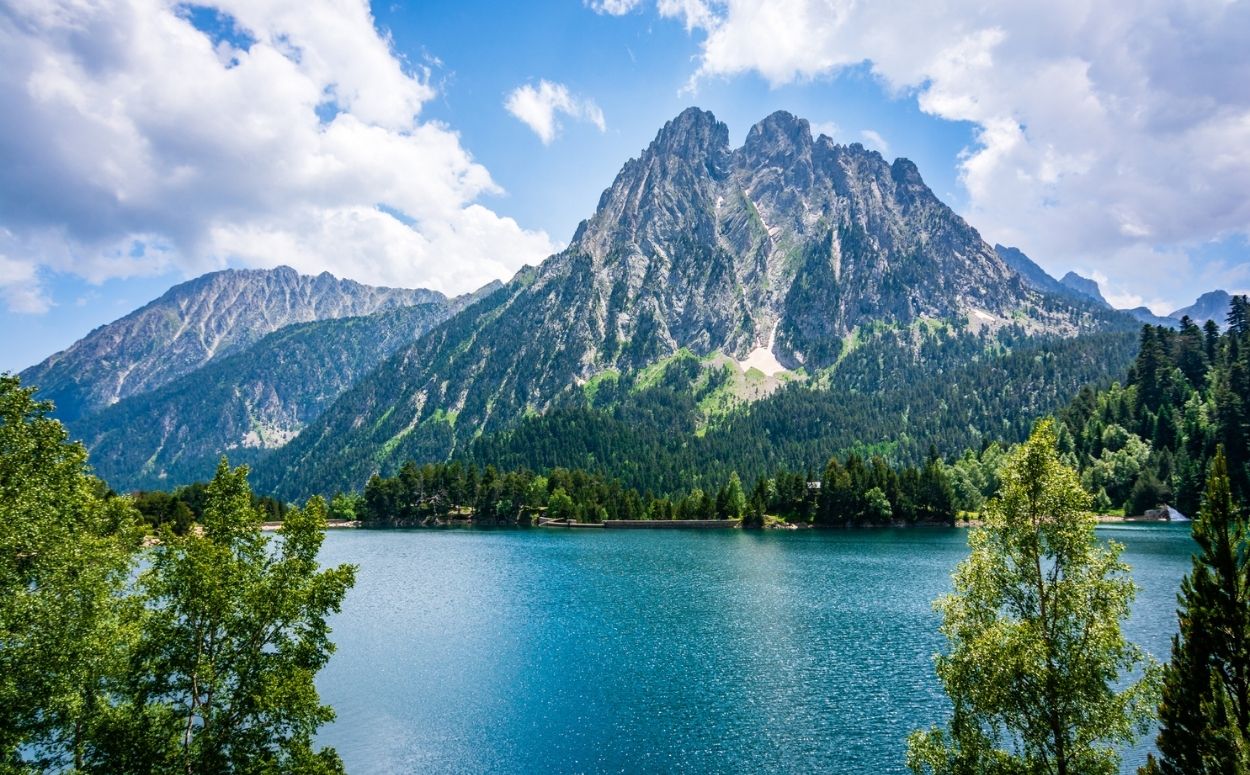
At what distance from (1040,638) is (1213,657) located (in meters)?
4.97

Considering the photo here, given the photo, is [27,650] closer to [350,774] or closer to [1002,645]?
[350,774]

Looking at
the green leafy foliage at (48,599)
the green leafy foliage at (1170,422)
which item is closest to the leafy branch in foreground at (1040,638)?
the green leafy foliage at (48,599)

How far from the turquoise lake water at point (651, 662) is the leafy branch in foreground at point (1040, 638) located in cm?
1385

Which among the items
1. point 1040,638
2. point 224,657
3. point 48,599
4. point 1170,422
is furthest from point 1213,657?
point 1170,422

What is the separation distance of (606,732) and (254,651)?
85.8ft

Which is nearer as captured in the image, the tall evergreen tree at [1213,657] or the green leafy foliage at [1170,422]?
the tall evergreen tree at [1213,657]

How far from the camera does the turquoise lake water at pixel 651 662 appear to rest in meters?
40.8

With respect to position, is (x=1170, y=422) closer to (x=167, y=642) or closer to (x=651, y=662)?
(x=651, y=662)

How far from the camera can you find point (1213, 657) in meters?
21.4

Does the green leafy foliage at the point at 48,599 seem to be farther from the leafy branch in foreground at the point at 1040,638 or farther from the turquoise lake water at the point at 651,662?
the leafy branch in foreground at the point at 1040,638

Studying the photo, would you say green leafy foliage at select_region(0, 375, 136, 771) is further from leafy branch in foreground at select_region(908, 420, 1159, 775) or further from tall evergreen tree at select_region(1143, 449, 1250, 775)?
tall evergreen tree at select_region(1143, 449, 1250, 775)

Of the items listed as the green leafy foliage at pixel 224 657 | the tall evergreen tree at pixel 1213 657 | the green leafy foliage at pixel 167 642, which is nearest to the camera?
the tall evergreen tree at pixel 1213 657

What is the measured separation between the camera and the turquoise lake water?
4081cm

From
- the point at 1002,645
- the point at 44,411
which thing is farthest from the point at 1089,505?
the point at 44,411
